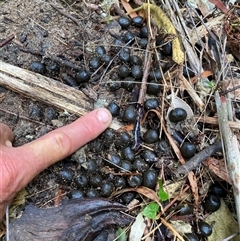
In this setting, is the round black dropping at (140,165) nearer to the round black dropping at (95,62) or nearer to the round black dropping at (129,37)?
the round black dropping at (95,62)

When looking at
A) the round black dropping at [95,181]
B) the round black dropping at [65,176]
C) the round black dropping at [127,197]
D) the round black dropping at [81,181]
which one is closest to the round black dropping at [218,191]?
the round black dropping at [127,197]

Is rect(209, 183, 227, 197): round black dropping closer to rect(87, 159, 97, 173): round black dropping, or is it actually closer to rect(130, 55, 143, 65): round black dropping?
rect(87, 159, 97, 173): round black dropping

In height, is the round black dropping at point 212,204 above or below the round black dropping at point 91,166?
below

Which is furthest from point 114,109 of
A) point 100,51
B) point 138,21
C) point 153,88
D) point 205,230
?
point 205,230

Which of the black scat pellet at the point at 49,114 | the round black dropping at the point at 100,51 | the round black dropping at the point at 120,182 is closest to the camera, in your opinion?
the round black dropping at the point at 120,182

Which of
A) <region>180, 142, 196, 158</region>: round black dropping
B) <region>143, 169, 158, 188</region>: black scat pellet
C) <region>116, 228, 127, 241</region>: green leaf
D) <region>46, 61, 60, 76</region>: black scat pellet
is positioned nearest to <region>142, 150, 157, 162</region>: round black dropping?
<region>143, 169, 158, 188</region>: black scat pellet

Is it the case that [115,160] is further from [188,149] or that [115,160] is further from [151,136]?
[188,149]
